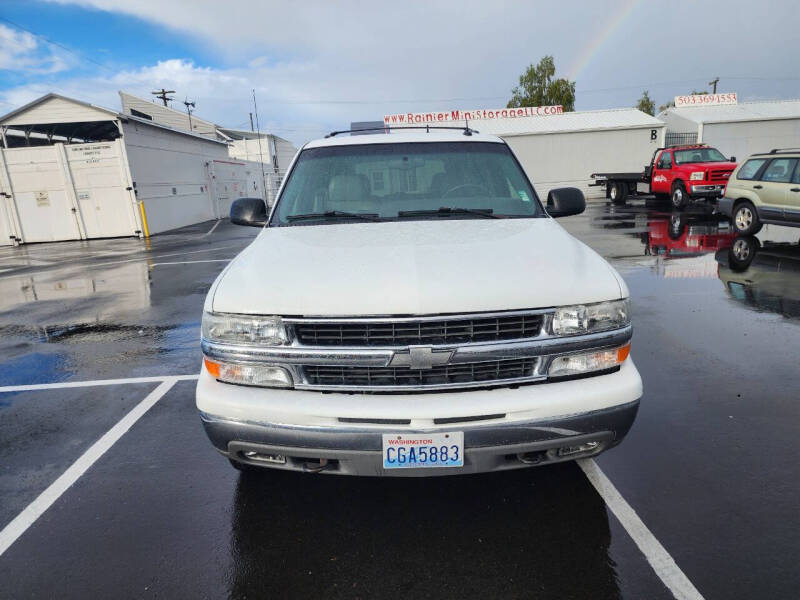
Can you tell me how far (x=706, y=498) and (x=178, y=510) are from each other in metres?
2.79

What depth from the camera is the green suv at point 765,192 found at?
9812 mm

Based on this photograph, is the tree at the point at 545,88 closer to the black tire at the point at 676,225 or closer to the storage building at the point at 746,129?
the storage building at the point at 746,129

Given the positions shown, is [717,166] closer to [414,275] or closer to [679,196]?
[679,196]

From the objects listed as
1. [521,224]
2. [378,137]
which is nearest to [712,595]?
[521,224]

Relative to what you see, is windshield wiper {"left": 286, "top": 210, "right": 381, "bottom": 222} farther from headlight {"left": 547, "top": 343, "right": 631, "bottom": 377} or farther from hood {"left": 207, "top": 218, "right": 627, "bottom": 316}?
headlight {"left": 547, "top": 343, "right": 631, "bottom": 377}

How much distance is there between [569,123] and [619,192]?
7742 millimetres

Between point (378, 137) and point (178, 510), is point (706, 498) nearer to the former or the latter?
point (178, 510)

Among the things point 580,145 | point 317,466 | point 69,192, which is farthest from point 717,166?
point 69,192

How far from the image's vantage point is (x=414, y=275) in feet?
7.80

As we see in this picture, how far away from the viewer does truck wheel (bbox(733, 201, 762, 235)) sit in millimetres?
10858

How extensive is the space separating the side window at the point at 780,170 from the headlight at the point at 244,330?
11.2 m

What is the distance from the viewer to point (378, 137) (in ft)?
13.7

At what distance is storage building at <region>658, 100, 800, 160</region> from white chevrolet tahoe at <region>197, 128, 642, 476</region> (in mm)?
34721

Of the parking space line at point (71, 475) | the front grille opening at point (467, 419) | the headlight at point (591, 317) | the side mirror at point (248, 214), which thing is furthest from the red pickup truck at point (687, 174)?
the front grille opening at point (467, 419)
